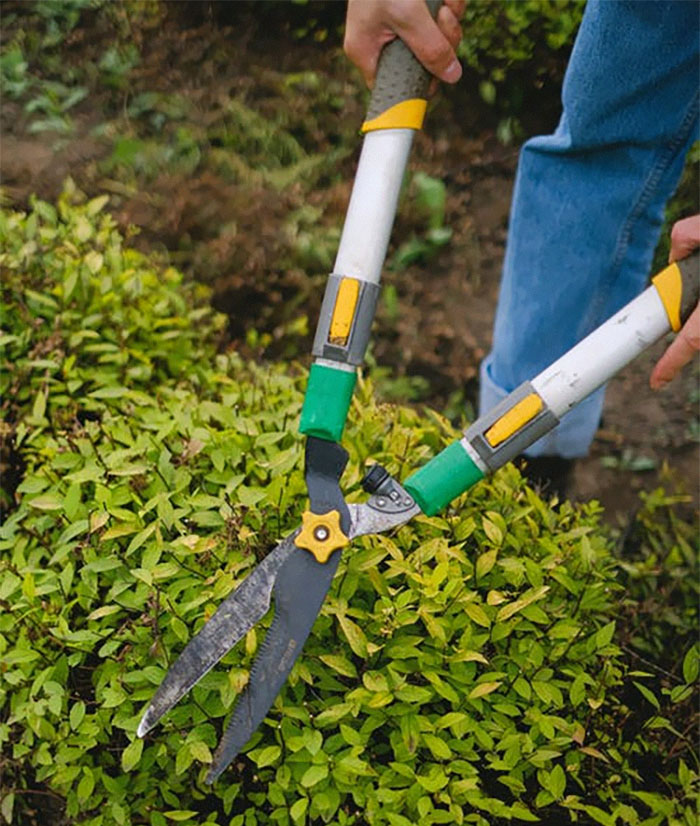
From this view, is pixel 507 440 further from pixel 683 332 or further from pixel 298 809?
pixel 298 809

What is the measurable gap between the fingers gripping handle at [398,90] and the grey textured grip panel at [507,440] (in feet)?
1.58

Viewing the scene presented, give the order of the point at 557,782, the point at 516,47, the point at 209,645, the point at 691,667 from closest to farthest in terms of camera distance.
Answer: the point at 209,645 < the point at 557,782 < the point at 691,667 < the point at 516,47

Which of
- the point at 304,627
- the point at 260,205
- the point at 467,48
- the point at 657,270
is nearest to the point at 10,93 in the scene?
the point at 260,205

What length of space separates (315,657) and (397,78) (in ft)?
3.06

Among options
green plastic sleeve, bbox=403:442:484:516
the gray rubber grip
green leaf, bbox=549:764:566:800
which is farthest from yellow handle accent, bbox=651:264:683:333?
green leaf, bbox=549:764:566:800

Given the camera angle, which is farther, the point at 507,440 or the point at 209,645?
the point at 507,440

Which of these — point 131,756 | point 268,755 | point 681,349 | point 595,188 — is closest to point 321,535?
point 268,755

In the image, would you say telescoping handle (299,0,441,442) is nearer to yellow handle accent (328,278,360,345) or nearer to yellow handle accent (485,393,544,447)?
yellow handle accent (328,278,360,345)

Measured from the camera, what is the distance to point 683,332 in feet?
4.96

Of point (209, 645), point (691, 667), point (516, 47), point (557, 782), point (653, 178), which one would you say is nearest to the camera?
point (209, 645)

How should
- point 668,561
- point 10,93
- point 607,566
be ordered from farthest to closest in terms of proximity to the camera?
1. point 10,93
2. point 668,561
3. point 607,566

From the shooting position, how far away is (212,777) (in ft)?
4.63

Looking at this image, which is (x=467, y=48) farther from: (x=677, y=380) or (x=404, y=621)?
(x=404, y=621)

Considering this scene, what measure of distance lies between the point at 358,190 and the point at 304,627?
2.25 feet
